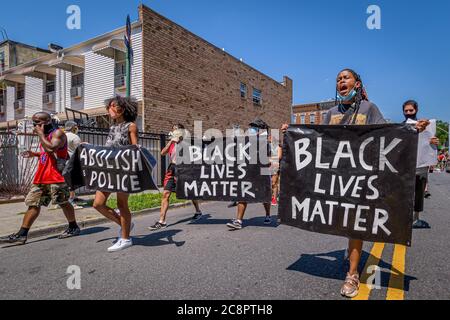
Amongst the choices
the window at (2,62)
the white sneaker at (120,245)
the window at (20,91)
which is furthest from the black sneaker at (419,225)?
the window at (2,62)

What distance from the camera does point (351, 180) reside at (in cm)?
297

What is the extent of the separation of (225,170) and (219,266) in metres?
2.35

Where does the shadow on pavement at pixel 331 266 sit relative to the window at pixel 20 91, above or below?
below

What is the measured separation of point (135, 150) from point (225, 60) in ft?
62.2

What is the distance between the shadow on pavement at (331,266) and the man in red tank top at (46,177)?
3.65m

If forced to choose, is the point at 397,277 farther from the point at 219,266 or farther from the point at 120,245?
the point at 120,245

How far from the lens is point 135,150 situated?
14.1 feet

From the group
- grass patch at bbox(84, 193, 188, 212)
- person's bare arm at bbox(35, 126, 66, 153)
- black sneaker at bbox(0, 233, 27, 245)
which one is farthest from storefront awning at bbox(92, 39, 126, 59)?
black sneaker at bbox(0, 233, 27, 245)

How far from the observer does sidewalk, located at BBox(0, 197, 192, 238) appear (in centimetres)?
561

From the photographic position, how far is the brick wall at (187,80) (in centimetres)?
1596

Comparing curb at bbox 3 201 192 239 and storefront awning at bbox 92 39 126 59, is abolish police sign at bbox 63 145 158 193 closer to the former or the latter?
curb at bbox 3 201 192 239

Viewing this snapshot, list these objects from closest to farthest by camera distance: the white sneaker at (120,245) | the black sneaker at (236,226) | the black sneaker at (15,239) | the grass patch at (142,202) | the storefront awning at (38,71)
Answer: the white sneaker at (120,245) → the black sneaker at (15,239) → the black sneaker at (236,226) → the grass patch at (142,202) → the storefront awning at (38,71)

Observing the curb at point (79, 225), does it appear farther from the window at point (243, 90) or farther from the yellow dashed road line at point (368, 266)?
the window at point (243, 90)

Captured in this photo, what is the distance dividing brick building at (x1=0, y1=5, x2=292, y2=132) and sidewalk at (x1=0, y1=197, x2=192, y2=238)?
329 inches
